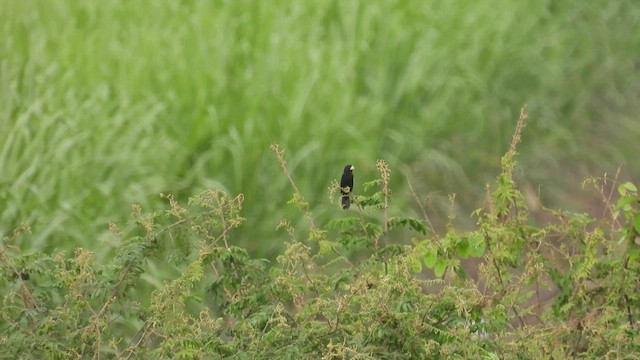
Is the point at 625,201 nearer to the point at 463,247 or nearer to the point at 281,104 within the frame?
the point at 463,247

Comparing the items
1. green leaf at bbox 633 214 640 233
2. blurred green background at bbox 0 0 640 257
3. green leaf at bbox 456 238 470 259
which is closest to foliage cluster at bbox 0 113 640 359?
green leaf at bbox 456 238 470 259

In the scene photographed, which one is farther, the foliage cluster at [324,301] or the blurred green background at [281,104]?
the blurred green background at [281,104]

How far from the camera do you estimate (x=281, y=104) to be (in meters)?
6.80

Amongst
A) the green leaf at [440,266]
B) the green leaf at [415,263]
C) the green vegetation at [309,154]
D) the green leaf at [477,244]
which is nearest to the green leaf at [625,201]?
the green vegetation at [309,154]

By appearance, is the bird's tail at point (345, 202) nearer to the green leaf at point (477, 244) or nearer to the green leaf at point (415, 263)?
the green leaf at point (415, 263)

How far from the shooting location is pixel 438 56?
7.44 m

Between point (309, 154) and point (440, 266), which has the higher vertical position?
point (309, 154)

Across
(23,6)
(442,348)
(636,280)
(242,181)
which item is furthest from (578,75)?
(442,348)

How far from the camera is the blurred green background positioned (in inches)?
247

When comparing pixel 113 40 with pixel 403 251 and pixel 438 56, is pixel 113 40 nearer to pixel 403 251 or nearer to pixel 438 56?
pixel 438 56

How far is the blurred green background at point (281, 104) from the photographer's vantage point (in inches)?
247

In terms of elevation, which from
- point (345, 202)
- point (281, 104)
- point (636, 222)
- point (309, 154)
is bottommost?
point (636, 222)

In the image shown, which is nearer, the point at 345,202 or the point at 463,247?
the point at 345,202

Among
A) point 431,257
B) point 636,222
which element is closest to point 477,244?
point 431,257
